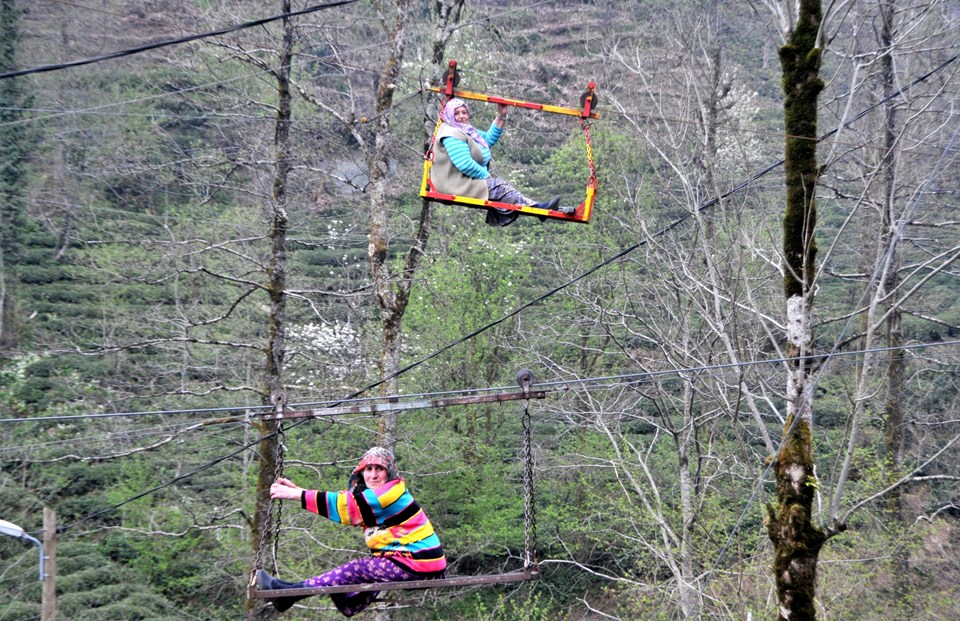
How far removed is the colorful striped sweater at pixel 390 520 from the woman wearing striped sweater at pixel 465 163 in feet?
9.60

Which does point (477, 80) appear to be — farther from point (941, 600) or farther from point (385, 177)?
point (941, 600)

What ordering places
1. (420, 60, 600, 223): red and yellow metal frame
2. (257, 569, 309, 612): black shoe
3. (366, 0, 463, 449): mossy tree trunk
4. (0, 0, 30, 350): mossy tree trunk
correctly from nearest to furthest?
(257, 569, 309, 612): black shoe
(420, 60, 600, 223): red and yellow metal frame
(366, 0, 463, 449): mossy tree trunk
(0, 0, 30, 350): mossy tree trunk

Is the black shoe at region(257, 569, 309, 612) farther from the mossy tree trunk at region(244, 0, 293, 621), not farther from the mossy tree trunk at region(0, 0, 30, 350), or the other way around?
the mossy tree trunk at region(0, 0, 30, 350)

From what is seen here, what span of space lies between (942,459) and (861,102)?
8273mm

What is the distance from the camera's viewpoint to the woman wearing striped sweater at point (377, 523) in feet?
20.0

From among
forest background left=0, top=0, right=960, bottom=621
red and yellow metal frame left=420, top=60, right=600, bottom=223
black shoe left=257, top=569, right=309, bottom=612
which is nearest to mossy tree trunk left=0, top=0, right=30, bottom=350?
forest background left=0, top=0, right=960, bottom=621

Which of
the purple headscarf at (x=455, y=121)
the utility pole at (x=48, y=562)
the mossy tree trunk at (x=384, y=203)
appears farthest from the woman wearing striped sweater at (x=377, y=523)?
the mossy tree trunk at (x=384, y=203)

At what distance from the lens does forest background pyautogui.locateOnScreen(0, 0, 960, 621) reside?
11.8m

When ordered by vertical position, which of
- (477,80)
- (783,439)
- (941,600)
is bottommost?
(941,600)

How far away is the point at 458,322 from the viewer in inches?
798

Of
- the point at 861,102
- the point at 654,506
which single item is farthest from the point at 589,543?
the point at 861,102

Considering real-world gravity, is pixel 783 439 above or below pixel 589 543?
above

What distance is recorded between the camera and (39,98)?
26.4 metres

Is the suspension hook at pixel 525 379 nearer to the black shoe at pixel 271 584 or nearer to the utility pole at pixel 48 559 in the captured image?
the black shoe at pixel 271 584
